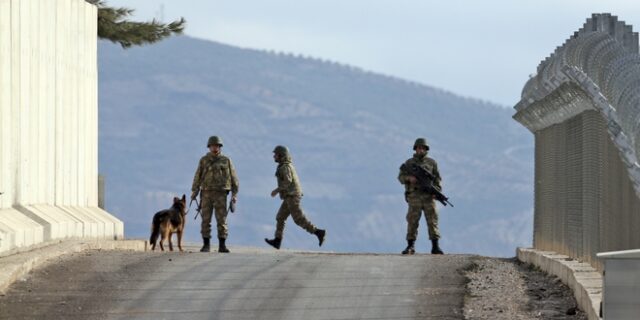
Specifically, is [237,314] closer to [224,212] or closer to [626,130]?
[626,130]

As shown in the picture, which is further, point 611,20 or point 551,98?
point 551,98

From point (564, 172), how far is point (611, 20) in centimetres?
336

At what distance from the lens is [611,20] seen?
58.1 ft

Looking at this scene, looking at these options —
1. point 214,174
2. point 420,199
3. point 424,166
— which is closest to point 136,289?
point 214,174

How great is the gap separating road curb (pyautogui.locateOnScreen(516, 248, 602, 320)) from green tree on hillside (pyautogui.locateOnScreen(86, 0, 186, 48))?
76.1 feet

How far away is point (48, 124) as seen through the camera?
25.8 metres

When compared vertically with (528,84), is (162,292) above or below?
below

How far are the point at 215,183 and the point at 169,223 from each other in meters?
2.58

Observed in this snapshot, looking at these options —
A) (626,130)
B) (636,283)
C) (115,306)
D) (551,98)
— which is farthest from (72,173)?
(636,283)

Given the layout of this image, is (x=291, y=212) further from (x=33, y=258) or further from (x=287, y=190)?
(x=33, y=258)

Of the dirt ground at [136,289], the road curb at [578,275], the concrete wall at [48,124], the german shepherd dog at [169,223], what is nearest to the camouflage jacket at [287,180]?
the german shepherd dog at [169,223]

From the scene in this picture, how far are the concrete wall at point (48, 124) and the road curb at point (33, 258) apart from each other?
0.95 ft

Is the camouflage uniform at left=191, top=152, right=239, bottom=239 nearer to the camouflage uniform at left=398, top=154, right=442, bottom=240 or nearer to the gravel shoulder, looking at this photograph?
the camouflage uniform at left=398, top=154, right=442, bottom=240

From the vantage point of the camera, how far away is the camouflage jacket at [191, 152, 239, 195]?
26781 mm
